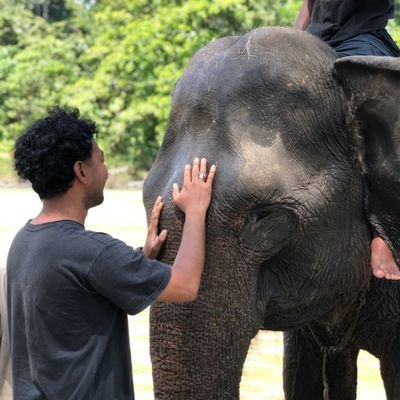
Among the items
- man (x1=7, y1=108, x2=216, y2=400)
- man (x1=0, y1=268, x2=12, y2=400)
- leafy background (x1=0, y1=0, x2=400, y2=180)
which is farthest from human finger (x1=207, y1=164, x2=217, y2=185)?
→ leafy background (x1=0, y1=0, x2=400, y2=180)

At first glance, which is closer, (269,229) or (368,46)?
(269,229)

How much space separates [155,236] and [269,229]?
1.09 ft

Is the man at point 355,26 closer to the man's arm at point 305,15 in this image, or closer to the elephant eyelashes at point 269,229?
the man's arm at point 305,15

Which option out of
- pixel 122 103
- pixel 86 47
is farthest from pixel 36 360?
pixel 86 47

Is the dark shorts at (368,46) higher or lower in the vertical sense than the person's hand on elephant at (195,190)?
higher

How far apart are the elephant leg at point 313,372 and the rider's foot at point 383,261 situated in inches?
42.7

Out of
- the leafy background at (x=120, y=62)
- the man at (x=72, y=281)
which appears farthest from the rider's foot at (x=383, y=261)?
the leafy background at (x=120, y=62)

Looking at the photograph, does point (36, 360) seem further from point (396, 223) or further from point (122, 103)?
Answer: point (122, 103)

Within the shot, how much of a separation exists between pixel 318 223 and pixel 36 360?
3.19ft

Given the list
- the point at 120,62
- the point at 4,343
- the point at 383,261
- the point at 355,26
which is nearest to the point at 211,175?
the point at 383,261

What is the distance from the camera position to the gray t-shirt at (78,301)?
262cm

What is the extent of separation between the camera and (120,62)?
2241cm

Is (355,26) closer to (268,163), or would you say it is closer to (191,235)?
(268,163)

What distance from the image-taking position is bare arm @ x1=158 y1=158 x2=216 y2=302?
2.72 m
